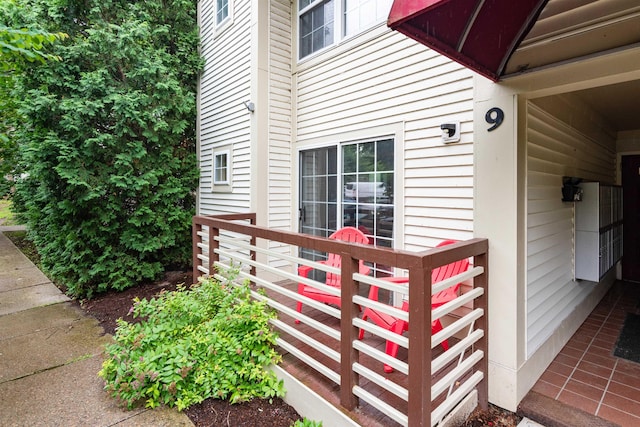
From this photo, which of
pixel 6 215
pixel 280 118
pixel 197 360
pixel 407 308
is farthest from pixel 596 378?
pixel 6 215

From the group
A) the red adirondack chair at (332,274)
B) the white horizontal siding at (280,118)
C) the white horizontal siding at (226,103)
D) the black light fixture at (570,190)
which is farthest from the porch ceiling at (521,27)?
the white horizontal siding at (226,103)

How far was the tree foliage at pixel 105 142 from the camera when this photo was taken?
464cm

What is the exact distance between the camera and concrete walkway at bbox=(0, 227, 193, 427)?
2.37 meters

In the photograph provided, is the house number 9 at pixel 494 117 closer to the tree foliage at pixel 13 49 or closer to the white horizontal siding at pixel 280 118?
the white horizontal siding at pixel 280 118

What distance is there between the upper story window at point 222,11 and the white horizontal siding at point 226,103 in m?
0.20

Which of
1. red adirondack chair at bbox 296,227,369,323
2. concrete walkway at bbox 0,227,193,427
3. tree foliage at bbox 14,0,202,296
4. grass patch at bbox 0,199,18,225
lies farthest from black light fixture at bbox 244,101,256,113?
grass patch at bbox 0,199,18,225

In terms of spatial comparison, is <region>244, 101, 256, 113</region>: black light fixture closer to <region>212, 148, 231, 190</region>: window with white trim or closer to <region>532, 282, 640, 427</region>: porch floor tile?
<region>212, 148, 231, 190</region>: window with white trim

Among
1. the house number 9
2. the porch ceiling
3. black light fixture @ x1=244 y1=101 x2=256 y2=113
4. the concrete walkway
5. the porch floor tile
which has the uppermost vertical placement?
black light fixture @ x1=244 y1=101 x2=256 y2=113

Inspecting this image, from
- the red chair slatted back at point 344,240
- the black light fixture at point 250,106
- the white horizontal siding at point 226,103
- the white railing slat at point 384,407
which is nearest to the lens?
the white railing slat at point 384,407

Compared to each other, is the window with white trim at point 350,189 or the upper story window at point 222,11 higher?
the upper story window at point 222,11

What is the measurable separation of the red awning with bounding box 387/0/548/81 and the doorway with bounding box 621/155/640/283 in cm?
485

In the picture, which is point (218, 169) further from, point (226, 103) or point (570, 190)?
point (570, 190)

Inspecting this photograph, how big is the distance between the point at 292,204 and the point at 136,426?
352 centimetres

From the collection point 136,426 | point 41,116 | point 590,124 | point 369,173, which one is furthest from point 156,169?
point 590,124
